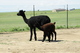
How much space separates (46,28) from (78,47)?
2768 mm

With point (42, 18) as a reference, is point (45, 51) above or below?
below

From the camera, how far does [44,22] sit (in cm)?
1303

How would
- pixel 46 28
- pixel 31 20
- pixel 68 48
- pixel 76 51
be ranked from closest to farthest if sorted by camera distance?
pixel 76 51
pixel 68 48
pixel 46 28
pixel 31 20

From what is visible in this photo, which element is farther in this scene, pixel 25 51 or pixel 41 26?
pixel 41 26

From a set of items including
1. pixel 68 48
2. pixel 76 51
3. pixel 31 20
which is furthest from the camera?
pixel 31 20

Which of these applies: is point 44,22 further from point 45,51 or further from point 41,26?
point 45,51

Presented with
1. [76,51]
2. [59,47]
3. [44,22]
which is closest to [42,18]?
[44,22]

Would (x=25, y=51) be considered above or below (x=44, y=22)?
below

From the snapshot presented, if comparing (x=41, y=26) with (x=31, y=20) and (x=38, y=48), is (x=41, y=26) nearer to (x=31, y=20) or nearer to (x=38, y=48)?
(x=31, y=20)

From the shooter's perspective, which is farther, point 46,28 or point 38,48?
point 46,28

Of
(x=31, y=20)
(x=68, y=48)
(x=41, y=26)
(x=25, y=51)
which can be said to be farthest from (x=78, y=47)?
(x=31, y=20)

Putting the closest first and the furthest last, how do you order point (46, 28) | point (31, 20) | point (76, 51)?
1. point (76, 51)
2. point (46, 28)
3. point (31, 20)

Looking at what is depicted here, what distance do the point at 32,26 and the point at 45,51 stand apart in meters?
4.04

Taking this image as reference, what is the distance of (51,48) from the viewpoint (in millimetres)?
10250
